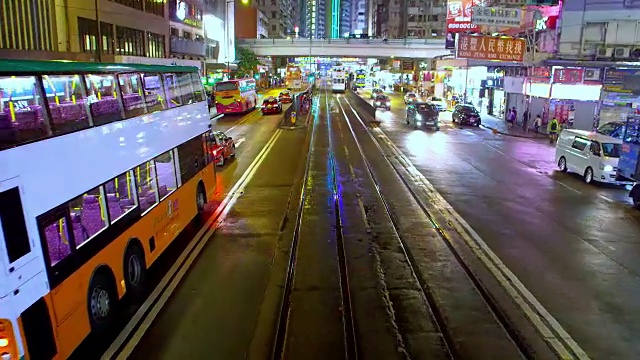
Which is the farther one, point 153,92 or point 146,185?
point 153,92

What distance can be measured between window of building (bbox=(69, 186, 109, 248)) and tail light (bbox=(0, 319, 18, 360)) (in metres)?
1.69

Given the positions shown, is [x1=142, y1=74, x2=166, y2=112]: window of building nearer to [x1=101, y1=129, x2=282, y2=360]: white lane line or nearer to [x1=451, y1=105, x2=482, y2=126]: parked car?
[x1=101, y1=129, x2=282, y2=360]: white lane line

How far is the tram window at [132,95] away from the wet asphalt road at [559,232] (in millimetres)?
7590

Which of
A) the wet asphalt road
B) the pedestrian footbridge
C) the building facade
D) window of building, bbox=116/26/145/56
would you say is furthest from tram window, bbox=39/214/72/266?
the building facade

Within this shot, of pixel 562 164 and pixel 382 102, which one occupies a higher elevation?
pixel 382 102

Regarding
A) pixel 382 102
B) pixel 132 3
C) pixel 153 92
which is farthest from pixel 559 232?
pixel 382 102

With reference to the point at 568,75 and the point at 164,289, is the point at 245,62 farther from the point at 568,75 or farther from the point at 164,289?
the point at 164,289

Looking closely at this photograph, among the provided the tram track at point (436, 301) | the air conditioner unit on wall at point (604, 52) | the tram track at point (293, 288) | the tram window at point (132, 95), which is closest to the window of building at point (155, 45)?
the tram track at point (293, 288)

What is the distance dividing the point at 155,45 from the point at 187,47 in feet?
25.9

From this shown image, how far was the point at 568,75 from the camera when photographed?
111 feet

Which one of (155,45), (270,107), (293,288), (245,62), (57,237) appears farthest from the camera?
(245,62)

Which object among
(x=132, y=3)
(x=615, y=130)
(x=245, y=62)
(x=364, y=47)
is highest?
(x=132, y=3)

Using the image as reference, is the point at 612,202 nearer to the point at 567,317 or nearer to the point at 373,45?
the point at 567,317

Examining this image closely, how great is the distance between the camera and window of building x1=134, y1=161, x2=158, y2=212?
30.5 feet
